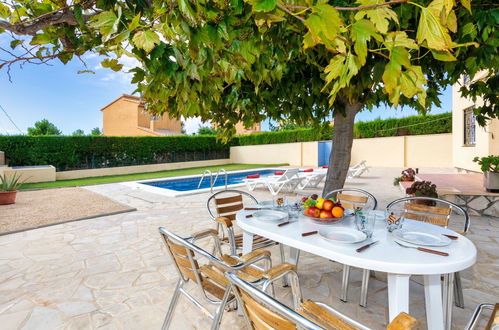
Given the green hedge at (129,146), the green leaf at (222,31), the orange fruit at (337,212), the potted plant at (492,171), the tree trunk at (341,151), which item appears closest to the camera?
the green leaf at (222,31)

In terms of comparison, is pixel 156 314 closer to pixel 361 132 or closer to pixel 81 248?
pixel 81 248

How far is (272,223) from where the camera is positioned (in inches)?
92.6

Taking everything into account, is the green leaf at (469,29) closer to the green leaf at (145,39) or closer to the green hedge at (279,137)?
the green leaf at (145,39)

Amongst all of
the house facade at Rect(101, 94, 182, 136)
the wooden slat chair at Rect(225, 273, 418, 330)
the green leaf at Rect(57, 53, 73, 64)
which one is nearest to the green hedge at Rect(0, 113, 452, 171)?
the house facade at Rect(101, 94, 182, 136)

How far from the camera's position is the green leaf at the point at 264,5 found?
2.46ft

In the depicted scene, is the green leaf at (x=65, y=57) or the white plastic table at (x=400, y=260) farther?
the green leaf at (x=65, y=57)

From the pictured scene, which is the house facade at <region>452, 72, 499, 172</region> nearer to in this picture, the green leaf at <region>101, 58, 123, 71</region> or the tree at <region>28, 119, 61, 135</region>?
the green leaf at <region>101, 58, 123, 71</region>

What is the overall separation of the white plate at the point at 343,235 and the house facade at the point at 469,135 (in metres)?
7.37

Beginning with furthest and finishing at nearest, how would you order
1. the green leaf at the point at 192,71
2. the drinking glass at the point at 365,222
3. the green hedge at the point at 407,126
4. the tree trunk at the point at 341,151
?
→ 1. the green hedge at the point at 407,126
2. the tree trunk at the point at 341,151
3. the drinking glass at the point at 365,222
4. the green leaf at the point at 192,71

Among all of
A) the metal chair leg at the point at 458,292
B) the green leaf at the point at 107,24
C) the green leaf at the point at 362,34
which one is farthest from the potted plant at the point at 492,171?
the green leaf at the point at 107,24

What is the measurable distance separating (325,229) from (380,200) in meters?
5.90

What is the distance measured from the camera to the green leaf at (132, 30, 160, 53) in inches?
39.0

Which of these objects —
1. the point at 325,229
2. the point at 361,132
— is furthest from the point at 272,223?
the point at 361,132

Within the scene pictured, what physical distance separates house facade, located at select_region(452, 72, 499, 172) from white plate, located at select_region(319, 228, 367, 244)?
7366 mm
